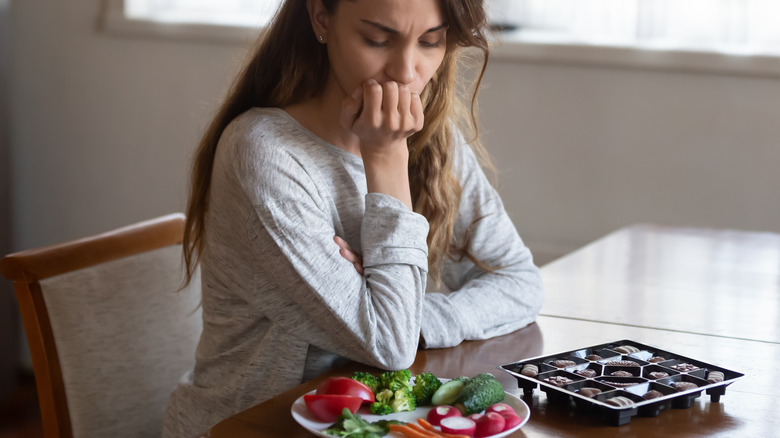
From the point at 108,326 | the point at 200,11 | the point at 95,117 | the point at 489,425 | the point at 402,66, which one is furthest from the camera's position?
the point at 95,117

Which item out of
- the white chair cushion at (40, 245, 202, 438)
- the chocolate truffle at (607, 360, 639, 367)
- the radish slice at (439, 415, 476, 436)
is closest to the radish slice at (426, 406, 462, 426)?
the radish slice at (439, 415, 476, 436)

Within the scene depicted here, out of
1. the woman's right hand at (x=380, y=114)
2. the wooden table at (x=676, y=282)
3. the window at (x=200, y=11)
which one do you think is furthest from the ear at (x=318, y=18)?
the window at (x=200, y=11)

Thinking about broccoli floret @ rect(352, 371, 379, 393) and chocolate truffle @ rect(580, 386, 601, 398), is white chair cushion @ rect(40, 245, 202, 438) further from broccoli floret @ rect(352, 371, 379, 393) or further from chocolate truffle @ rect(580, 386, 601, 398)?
chocolate truffle @ rect(580, 386, 601, 398)

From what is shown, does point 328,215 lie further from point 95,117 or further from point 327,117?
point 95,117

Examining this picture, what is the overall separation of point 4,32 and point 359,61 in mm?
2329

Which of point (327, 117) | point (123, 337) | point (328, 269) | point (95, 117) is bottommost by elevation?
point (123, 337)

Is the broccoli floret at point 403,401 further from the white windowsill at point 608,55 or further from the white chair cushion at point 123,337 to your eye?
the white windowsill at point 608,55

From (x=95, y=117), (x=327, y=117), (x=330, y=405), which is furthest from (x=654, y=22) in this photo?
(x=330, y=405)

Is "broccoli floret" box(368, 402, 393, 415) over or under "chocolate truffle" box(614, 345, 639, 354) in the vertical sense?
over

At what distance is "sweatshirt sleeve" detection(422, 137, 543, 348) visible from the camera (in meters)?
1.23

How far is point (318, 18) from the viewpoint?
1245 millimetres

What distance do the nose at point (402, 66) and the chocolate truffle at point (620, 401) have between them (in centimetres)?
52

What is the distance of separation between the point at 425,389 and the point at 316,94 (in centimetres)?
55

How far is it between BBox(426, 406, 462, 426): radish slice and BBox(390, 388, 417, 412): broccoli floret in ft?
0.11
